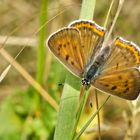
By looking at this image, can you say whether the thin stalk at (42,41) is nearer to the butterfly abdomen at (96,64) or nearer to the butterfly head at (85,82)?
the butterfly abdomen at (96,64)

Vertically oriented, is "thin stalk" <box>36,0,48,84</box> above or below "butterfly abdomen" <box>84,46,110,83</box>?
above

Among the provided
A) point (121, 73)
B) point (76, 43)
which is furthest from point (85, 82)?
point (76, 43)

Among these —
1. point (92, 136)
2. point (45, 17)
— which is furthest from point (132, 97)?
point (92, 136)

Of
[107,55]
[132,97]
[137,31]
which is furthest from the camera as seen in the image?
[137,31]

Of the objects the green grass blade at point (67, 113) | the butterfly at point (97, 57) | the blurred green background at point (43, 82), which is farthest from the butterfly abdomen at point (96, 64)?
the green grass blade at point (67, 113)

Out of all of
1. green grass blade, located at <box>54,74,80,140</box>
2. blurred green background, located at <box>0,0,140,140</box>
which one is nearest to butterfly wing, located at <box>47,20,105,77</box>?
blurred green background, located at <box>0,0,140,140</box>

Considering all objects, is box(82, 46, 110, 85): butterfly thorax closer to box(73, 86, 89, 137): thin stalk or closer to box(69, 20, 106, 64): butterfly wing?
box(69, 20, 106, 64): butterfly wing

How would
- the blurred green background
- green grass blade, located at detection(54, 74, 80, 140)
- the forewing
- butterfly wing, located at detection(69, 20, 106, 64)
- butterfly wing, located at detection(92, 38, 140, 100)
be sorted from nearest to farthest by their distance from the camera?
1. green grass blade, located at detection(54, 74, 80, 140)
2. butterfly wing, located at detection(92, 38, 140, 100)
3. the forewing
4. butterfly wing, located at detection(69, 20, 106, 64)
5. the blurred green background

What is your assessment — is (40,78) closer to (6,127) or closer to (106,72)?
(6,127)
